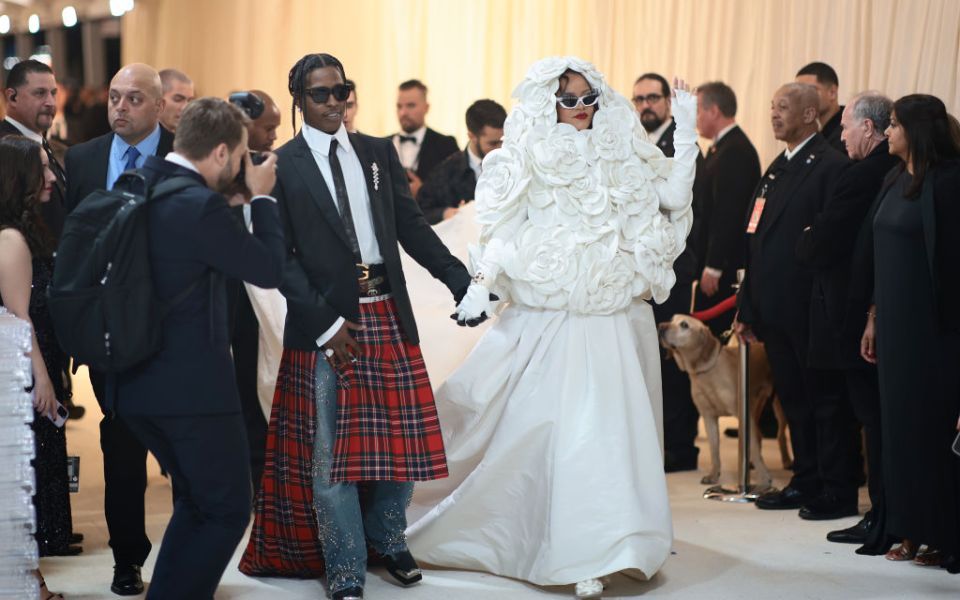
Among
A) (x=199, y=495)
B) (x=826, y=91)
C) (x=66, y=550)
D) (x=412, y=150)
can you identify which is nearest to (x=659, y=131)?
(x=826, y=91)

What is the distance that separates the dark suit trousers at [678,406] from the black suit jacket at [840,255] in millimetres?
1355

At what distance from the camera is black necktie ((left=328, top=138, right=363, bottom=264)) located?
4184 millimetres

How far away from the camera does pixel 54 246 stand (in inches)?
170

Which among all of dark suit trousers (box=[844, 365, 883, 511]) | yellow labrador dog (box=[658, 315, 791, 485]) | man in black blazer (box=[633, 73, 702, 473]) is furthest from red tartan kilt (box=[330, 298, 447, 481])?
man in black blazer (box=[633, 73, 702, 473])

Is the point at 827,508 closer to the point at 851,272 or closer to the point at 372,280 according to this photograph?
the point at 851,272

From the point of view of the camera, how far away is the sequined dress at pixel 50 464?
4.50 metres

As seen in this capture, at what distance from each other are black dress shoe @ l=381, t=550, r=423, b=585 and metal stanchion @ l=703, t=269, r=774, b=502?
6.28 ft

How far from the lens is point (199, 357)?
11.1ft

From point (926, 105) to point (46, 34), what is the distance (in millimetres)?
14164

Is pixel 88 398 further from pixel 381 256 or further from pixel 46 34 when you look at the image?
pixel 46 34

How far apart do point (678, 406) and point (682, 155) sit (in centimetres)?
250

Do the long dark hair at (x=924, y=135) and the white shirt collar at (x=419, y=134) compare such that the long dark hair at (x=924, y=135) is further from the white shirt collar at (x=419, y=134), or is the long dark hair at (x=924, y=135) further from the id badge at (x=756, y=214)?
the white shirt collar at (x=419, y=134)

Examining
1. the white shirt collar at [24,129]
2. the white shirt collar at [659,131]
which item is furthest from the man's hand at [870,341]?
the white shirt collar at [24,129]

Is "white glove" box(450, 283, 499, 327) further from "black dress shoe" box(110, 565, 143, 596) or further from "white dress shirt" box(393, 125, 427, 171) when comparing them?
"white dress shirt" box(393, 125, 427, 171)
